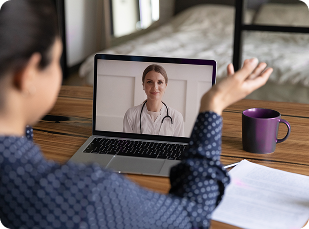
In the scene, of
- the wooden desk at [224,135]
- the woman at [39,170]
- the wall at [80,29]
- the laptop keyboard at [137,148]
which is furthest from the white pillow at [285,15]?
the wall at [80,29]

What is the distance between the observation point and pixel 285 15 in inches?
86.4

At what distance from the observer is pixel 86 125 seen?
3.65 ft

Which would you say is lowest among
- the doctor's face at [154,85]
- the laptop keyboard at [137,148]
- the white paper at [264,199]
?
the white paper at [264,199]

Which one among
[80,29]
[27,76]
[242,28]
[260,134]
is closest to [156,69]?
[260,134]

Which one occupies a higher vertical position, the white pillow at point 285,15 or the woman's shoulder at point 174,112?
the white pillow at point 285,15

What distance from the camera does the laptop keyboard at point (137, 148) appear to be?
91cm

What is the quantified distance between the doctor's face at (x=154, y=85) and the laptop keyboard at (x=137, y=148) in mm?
132

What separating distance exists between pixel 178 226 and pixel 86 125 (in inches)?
25.0

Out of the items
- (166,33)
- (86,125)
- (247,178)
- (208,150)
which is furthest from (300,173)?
(166,33)

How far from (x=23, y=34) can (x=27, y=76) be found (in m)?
0.05

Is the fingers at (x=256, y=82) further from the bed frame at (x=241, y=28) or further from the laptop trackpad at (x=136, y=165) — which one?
the bed frame at (x=241, y=28)

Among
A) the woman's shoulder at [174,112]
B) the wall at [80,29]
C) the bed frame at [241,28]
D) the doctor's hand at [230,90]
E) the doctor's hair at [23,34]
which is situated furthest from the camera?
the wall at [80,29]

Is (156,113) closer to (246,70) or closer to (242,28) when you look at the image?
(246,70)

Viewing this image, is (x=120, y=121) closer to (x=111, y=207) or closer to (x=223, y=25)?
(x=111, y=207)
